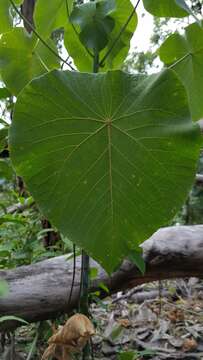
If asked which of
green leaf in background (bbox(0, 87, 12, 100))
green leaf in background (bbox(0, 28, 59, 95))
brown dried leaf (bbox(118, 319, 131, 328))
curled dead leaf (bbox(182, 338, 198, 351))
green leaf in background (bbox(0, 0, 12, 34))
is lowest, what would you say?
curled dead leaf (bbox(182, 338, 198, 351))

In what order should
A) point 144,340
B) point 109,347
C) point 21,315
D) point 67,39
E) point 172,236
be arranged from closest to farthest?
point 67,39 < point 21,315 < point 172,236 < point 109,347 < point 144,340

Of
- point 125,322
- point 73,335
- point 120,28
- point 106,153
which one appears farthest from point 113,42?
point 125,322

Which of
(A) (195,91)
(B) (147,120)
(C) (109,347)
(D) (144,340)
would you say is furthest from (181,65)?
(D) (144,340)

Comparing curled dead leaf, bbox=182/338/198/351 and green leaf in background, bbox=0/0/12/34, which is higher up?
green leaf in background, bbox=0/0/12/34

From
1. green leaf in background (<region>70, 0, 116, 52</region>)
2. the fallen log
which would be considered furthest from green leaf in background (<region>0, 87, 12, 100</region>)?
the fallen log

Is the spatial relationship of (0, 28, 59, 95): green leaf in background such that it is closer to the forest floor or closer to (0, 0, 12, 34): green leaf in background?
(0, 0, 12, 34): green leaf in background

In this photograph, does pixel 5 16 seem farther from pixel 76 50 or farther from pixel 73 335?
pixel 73 335

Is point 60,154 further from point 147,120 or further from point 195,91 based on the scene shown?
point 195,91

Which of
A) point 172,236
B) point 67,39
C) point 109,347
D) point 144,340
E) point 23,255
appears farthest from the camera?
point 144,340
